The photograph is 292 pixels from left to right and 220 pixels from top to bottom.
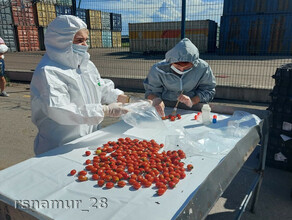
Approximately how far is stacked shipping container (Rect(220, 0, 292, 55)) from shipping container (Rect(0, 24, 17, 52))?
15836mm

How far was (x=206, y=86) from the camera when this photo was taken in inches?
108

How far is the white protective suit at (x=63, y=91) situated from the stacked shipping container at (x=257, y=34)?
5.14 meters

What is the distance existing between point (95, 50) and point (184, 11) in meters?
3.95

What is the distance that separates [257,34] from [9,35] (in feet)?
59.8

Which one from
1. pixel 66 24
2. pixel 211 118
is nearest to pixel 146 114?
pixel 211 118

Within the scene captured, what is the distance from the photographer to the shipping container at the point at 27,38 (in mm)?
19578

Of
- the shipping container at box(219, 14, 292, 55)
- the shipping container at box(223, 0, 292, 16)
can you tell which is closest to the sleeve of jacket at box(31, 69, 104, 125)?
the shipping container at box(219, 14, 292, 55)

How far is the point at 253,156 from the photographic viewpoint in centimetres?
345

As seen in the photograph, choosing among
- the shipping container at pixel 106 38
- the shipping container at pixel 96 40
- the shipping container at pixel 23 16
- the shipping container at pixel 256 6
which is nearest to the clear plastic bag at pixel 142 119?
the shipping container at pixel 96 40

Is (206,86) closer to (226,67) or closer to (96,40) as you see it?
(96,40)

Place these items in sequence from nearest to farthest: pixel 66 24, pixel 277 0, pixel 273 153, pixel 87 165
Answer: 1. pixel 87 165
2. pixel 66 24
3. pixel 273 153
4. pixel 277 0

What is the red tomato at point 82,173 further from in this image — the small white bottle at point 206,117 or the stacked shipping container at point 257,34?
the stacked shipping container at point 257,34

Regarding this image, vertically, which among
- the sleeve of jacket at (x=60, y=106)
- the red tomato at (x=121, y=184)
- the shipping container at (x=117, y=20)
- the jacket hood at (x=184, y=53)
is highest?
the shipping container at (x=117, y=20)

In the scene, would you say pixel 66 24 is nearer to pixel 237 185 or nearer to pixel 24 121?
pixel 237 185
